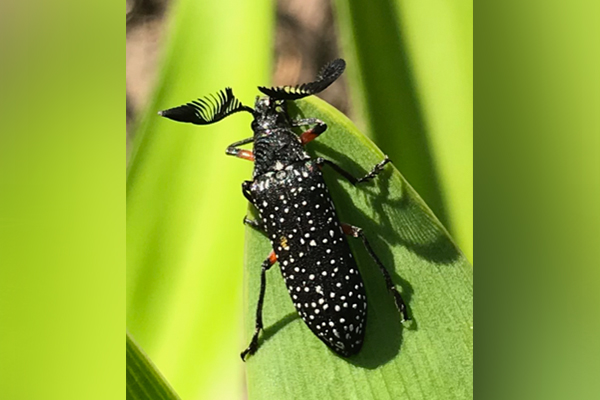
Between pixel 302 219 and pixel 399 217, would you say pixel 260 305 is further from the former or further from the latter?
pixel 399 217

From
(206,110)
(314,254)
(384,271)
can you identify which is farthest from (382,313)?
(206,110)

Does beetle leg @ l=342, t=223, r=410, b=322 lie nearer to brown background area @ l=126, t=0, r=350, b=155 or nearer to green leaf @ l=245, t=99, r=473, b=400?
green leaf @ l=245, t=99, r=473, b=400

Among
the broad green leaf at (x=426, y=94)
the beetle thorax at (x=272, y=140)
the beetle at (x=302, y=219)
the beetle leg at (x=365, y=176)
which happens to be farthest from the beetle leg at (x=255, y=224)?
the broad green leaf at (x=426, y=94)

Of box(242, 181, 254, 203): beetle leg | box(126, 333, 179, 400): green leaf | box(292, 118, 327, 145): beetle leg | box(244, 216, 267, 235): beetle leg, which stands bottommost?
box(126, 333, 179, 400): green leaf

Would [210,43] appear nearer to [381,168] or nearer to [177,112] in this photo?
[177,112]

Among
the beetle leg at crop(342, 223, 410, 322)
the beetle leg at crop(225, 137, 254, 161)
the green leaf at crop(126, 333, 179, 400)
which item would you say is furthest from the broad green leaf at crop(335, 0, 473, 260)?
the green leaf at crop(126, 333, 179, 400)

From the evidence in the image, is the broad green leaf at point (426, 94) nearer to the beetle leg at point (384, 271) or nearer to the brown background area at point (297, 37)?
the brown background area at point (297, 37)
